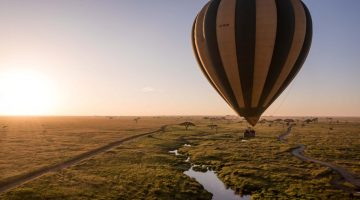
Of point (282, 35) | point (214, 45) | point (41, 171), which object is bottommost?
point (41, 171)

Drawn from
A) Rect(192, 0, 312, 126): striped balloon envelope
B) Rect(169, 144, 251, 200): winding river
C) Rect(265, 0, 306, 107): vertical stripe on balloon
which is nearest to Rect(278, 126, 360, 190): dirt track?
Rect(169, 144, 251, 200): winding river

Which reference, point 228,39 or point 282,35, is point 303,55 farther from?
point 228,39

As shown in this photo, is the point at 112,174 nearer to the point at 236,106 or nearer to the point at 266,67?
the point at 236,106

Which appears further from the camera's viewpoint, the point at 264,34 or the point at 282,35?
the point at 282,35

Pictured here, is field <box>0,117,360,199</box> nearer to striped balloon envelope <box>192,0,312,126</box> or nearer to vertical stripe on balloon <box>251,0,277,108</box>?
striped balloon envelope <box>192,0,312,126</box>

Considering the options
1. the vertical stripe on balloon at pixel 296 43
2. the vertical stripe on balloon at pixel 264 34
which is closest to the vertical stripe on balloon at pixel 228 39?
the vertical stripe on balloon at pixel 264 34

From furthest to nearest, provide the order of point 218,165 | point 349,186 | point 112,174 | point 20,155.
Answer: point 20,155, point 218,165, point 112,174, point 349,186

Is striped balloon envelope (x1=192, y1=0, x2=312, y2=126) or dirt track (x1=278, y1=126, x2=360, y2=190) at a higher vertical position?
striped balloon envelope (x1=192, y1=0, x2=312, y2=126)

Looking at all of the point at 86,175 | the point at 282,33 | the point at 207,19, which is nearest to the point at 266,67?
the point at 282,33

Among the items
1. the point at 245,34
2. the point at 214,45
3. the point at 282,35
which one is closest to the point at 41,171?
the point at 214,45
